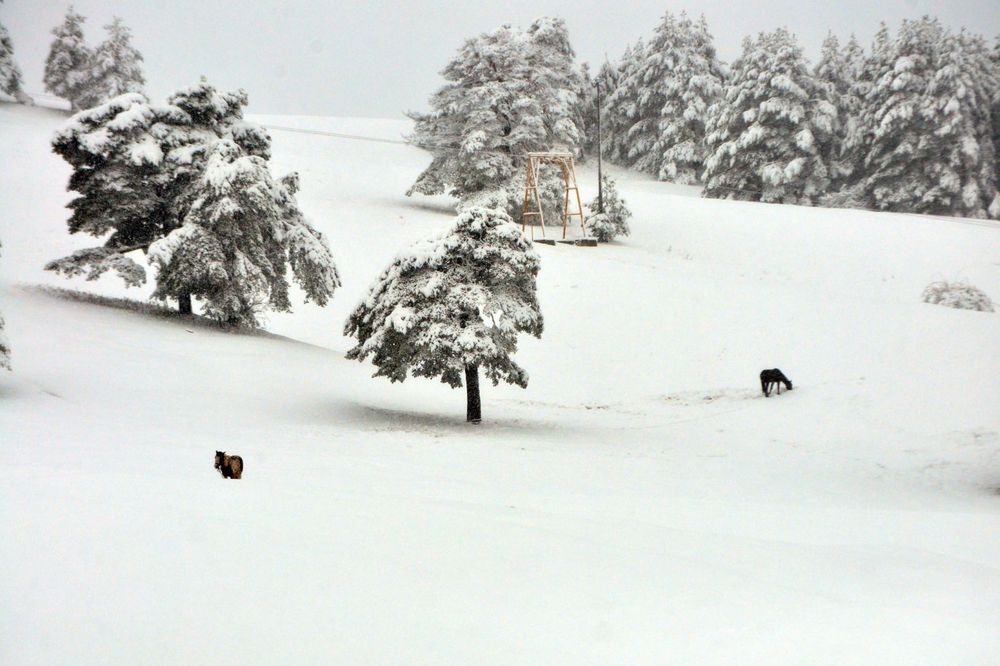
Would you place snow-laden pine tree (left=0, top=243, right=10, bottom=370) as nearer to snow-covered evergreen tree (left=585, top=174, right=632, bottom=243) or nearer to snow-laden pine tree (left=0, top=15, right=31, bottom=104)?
snow-covered evergreen tree (left=585, top=174, right=632, bottom=243)

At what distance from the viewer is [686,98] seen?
141 ft

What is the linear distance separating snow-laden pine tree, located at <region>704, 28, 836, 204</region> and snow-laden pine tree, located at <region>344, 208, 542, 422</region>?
3051 centimetres

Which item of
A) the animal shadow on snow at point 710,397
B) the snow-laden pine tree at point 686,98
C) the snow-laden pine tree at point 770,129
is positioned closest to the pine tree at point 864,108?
the snow-laden pine tree at point 770,129

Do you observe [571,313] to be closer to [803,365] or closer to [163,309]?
[803,365]

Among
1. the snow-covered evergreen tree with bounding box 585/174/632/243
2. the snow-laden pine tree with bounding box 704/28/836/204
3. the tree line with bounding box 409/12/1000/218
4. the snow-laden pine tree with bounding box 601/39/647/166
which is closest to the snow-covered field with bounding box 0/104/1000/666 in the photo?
the snow-covered evergreen tree with bounding box 585/174/632/243

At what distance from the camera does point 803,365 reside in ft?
57.5

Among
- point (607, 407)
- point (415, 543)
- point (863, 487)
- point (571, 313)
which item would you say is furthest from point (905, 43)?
point (415, 543)

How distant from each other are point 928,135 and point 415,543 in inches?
1514

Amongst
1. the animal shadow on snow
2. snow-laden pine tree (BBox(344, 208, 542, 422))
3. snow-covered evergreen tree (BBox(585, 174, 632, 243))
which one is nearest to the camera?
snow-laden pine tree (BBox(344, 208, 542, 422))

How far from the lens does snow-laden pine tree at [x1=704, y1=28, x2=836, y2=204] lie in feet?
125

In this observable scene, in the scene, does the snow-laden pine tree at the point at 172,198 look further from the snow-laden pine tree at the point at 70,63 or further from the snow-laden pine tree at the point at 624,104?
the snow-laden pine tree at the point at 624,104

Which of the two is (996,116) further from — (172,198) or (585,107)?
(172,198)

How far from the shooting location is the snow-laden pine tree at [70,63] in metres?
37.6

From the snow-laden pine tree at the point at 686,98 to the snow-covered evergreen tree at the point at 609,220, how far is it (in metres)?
14.9
